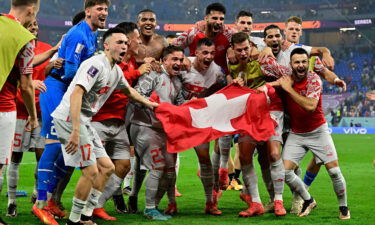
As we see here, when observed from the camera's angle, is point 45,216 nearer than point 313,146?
Yes

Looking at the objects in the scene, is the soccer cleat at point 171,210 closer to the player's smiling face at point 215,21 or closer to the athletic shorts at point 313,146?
the athletic shorts at point 313,146

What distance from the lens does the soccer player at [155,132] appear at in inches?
246

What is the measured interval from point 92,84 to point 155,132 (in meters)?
1.51

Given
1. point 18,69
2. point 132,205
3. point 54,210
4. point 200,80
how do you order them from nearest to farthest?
1. point 18,69
2. point 54,210
3. point 132,205
4. point 200,80

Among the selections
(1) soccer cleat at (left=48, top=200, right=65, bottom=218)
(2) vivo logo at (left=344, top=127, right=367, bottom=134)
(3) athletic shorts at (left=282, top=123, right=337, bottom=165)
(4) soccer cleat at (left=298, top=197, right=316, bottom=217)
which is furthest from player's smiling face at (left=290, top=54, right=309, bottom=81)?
(2) vivo logo at (left=344, top=127, right=367, bottom=134)

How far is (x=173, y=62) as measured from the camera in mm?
6438

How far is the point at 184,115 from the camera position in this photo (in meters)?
6.41

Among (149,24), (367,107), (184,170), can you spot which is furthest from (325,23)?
(149,24)

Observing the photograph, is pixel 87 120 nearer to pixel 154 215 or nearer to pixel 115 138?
pixel 115 138

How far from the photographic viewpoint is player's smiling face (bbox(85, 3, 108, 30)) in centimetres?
A: 596

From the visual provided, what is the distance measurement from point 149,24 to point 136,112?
→ 3.99 ft

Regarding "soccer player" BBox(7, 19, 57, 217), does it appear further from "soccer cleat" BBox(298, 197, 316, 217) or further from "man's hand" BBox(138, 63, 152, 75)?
"soccer cleat" BBox(298, 197, 316, 217)

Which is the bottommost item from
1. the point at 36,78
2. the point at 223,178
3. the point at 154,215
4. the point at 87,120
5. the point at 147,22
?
the point at 223,178

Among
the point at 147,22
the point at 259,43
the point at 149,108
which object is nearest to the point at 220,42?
the point at 259,43
